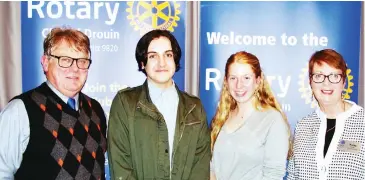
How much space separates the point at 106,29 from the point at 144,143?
1265 mm

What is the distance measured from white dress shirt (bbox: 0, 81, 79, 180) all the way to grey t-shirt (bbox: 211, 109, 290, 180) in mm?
1146

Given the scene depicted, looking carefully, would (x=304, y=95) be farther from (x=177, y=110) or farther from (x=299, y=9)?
(x=177, y=110)

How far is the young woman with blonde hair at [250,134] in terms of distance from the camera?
255 centimetres

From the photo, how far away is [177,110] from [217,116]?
0.41 m

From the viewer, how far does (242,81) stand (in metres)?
2.63

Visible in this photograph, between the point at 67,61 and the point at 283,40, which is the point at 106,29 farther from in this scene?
the point at 283,40

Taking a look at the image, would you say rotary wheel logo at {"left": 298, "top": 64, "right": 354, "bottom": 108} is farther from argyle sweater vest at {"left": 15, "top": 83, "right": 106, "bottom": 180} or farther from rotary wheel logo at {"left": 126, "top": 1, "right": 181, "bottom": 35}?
argyle sweater vest at {"left": 15, "top": 83, "right": 106, "bottom": 180}

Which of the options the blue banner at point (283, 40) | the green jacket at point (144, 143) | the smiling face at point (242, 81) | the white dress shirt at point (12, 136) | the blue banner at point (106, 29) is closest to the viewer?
the white dress shirt at point (12, 136)

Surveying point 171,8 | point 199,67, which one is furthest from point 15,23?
point 199,67

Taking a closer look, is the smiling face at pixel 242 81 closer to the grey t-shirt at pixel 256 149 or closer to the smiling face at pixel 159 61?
the grey t-shirt at pixel 256 149

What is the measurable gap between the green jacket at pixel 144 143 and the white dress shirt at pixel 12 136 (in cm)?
49

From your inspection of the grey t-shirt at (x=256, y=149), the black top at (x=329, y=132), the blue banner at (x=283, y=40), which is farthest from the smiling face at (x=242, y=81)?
the blue banner at (x=283, y=40)

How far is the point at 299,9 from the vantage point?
3516 millimetres

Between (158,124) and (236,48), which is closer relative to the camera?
(158,124)
